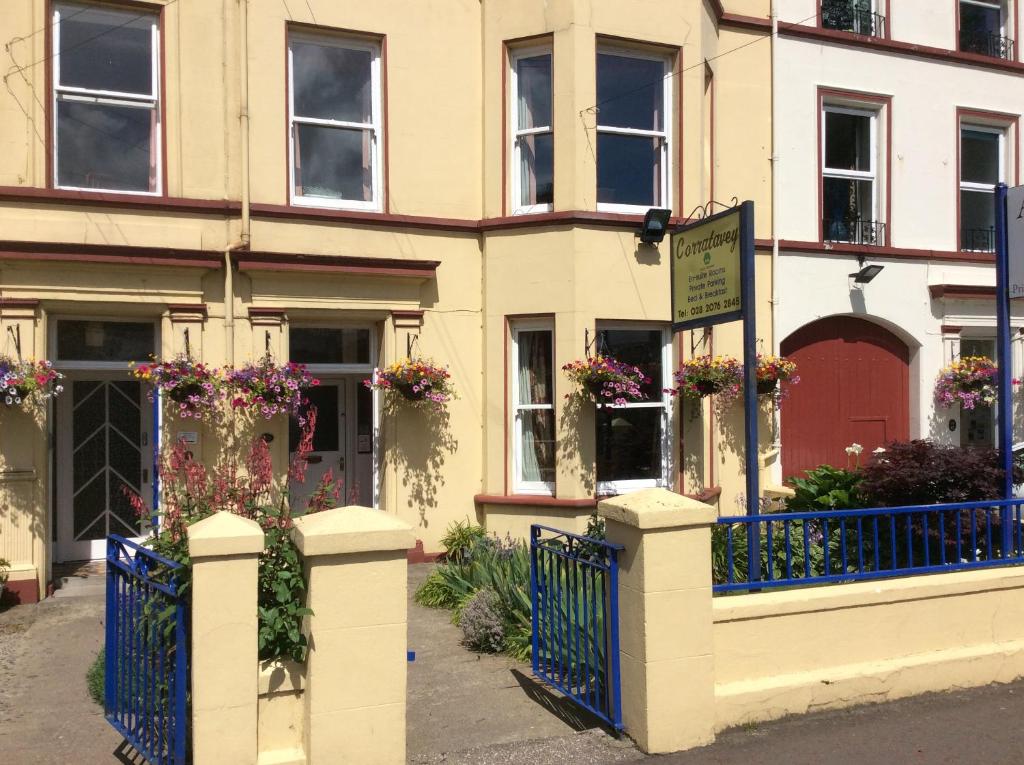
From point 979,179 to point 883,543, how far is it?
7475 millimetres

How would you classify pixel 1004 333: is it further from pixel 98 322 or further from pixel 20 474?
pixel 20 474

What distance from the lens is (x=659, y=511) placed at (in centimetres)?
473

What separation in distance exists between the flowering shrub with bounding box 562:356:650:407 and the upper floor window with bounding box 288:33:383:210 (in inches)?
110

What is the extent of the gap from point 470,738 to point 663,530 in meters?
1.63

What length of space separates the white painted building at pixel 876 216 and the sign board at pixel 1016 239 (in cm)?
383

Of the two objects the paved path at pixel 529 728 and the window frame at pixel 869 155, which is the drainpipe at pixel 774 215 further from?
the paved path at pixel 529 728

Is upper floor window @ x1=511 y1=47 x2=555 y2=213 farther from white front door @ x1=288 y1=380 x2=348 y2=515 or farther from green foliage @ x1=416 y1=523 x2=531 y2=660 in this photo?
green foliage @ x1=416 y1=523 x2=531 y2=660

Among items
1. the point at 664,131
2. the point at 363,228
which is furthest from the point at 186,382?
the point at 664,131

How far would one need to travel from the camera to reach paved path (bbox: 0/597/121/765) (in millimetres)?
4832

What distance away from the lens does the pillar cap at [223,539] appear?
3.94 m

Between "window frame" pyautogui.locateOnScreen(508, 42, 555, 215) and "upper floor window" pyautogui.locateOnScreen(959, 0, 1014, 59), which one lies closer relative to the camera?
"window frame" pyautogui.locateOnScreen(508, 42, 555, 215)

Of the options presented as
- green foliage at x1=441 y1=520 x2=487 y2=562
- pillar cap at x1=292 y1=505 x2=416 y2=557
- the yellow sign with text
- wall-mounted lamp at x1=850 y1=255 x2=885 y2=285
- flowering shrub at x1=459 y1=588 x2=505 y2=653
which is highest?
wall-mounted lamp at x1=850 y1=255 x2=885 y2=285

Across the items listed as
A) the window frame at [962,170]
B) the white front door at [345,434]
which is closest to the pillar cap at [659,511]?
the white front door at [345,434]

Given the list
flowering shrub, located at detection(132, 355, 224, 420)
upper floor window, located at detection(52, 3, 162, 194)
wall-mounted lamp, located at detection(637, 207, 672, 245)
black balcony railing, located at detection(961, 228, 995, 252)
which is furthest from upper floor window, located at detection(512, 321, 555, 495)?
black balcony railing, located at detection(961, 228, 995, 252)
